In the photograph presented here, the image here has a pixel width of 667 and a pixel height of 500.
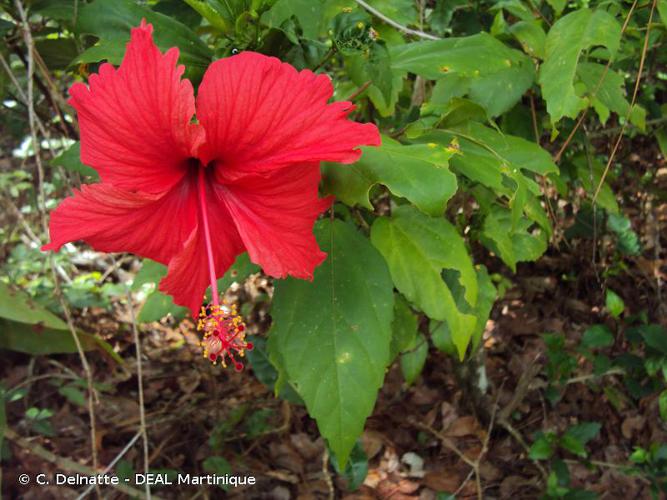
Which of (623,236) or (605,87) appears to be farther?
(623,236)

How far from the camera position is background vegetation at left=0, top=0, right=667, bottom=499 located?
1202 mm

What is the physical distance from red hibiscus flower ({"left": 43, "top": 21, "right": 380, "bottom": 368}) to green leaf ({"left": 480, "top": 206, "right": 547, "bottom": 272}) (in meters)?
0.57

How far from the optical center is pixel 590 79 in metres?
1.53

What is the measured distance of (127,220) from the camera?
1016 mm

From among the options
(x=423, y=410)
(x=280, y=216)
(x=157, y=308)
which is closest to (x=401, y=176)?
(x=280, y=216)

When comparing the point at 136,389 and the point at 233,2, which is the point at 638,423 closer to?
the point at 136,389

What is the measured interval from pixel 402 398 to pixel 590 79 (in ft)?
5.01

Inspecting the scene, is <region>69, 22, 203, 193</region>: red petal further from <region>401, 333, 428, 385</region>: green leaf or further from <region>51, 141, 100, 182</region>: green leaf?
<region>401, 333, 428, 385</region>: green leaf

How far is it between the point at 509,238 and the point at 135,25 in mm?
963

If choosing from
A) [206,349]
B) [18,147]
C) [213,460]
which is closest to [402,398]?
[213,460]

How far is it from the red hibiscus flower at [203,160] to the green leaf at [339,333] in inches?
7.2

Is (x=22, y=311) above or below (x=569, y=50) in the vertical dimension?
below

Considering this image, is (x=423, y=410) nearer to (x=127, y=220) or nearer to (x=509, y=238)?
(x=509, y=238)

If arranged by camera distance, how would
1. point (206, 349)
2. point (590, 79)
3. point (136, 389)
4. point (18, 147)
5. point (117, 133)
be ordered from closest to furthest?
point (117, 133)
point (206, 349)
point (590, 79)
point (136, 389)
point (18, 147)
